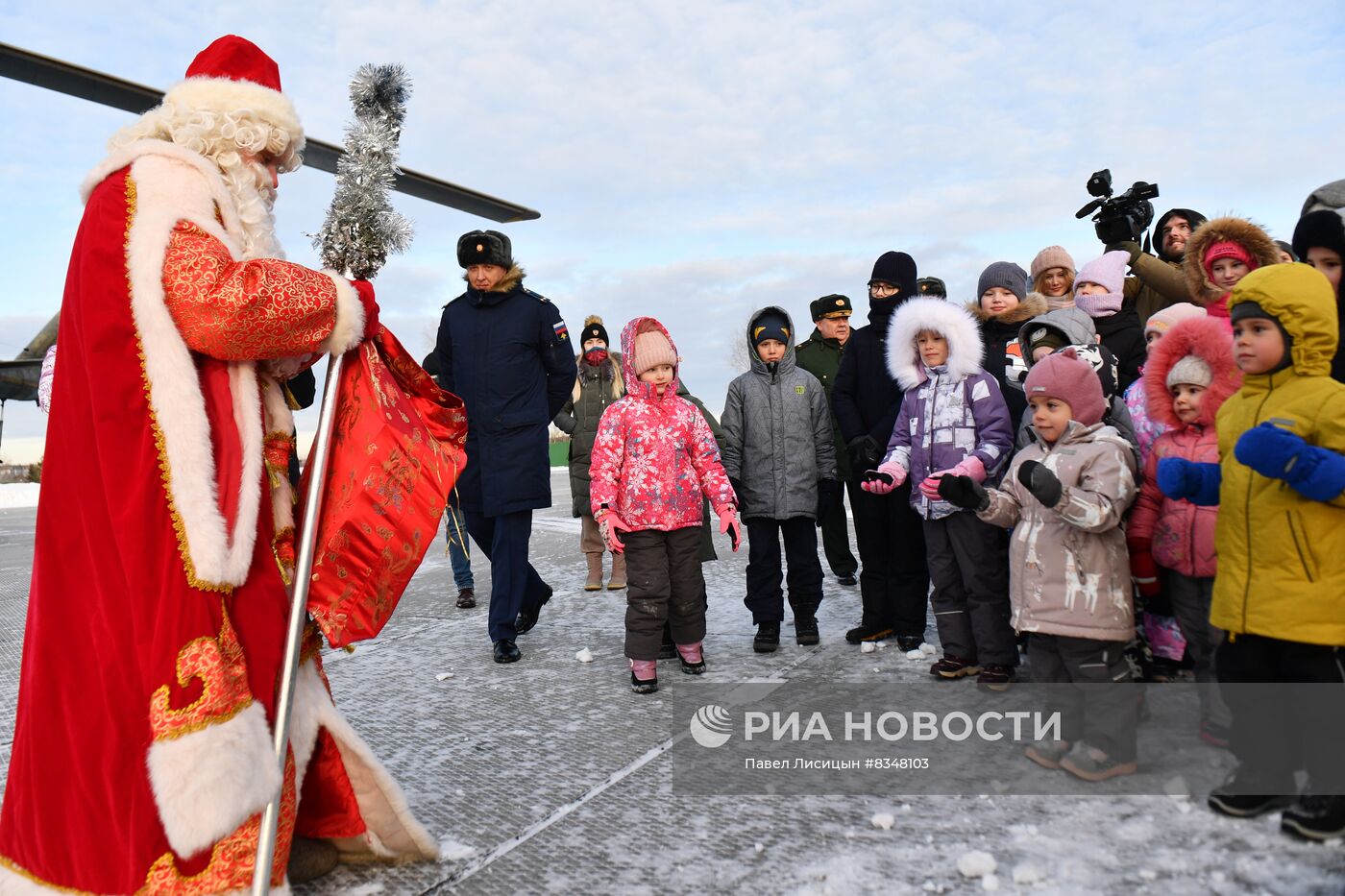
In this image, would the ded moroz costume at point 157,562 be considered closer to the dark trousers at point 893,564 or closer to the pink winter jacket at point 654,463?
the pink winter jacket at point 654,463

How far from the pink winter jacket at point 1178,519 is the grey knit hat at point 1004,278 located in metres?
1.71

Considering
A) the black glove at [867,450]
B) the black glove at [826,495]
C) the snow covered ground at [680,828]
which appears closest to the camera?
the snow covered ground at [680,828]

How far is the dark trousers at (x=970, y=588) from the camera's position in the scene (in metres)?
3.88

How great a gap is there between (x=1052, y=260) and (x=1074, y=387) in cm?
220

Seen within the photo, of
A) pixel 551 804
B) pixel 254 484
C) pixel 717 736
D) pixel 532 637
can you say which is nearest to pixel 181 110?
pixel 254 484

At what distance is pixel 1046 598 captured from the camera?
3.19 metres

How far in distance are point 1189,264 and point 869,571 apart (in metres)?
2.09

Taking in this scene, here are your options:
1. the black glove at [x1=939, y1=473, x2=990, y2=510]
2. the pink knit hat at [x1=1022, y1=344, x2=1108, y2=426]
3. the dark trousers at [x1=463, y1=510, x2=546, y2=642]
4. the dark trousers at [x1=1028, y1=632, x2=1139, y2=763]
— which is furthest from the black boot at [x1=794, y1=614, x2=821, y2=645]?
the pink knit hat at [x1=1022, y1=344, x2=1108, y2=426]

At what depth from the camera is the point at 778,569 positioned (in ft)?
16.1

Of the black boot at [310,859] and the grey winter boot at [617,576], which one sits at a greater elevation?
the grey winter boot at [617,576]

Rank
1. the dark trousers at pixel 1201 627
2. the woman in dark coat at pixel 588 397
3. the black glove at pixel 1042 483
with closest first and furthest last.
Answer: the black glove at pixel 1042 483
the dark trousers at pixel 1201 627
the woman in dark coat at pixel 588 397

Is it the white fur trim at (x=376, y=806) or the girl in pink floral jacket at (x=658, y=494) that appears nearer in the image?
the white fur trim at (x=376, y=806)

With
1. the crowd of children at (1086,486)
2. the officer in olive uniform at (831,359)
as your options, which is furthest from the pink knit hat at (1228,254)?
the officer in olive uniform at (831,359)

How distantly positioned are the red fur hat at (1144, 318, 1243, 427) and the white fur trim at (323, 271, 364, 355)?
114 inches
